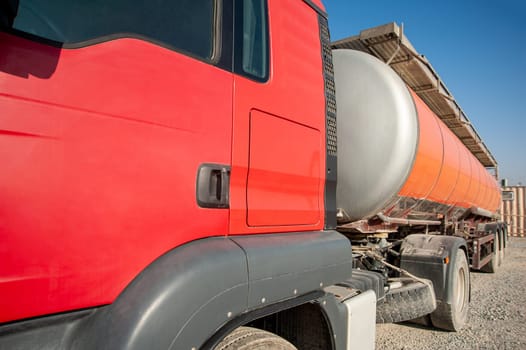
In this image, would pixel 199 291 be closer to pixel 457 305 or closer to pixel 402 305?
pixel 402 305

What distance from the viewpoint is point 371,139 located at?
3.05 meters

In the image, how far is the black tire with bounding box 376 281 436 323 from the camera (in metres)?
3.51

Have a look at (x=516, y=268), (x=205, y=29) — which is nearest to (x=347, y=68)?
(x=205, y=29)

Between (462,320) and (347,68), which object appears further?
(462,320)

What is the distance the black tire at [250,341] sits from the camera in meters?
1.54

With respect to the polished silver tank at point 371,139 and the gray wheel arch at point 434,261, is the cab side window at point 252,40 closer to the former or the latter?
the polished silver tank at point 371,139

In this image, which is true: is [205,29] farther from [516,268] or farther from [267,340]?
[516,268]

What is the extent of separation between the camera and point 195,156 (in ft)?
4.79

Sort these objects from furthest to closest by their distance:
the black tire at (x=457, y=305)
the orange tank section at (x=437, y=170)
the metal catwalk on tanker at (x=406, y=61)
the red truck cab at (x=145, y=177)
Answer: the black tire at (x=457, y=305) < the metal catwalk on tanker at (x=406, y=61) < the orange tank section at (x=437, y=170) < the red truck cab at (x=145, y=177)

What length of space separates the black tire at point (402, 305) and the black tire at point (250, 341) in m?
2.07

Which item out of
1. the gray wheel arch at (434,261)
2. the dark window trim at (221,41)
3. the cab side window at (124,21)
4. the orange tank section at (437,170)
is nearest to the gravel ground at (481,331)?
the gray wheel arch at (434,261)

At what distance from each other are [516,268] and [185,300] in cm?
1077

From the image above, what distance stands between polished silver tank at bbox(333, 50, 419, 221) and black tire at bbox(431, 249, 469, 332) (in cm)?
169

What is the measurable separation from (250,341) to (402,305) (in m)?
Answer: 2.42
